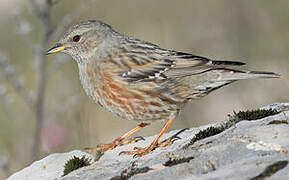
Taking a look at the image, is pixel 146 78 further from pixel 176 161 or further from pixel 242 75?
pixel 176 161

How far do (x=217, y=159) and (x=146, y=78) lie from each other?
2.56 m

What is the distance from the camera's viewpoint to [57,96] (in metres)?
9.45

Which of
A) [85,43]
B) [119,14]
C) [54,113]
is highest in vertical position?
[119,14]

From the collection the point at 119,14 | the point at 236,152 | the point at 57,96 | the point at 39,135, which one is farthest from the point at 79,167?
the point at 119,14

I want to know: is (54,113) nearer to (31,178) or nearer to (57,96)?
(57,96)

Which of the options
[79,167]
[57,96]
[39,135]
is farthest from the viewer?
[57,96]

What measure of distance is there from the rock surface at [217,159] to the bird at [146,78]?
0.69 metres

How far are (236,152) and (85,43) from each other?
11.9 ft

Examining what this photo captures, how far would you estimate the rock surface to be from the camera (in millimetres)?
4117

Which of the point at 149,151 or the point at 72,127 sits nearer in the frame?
the point at 149,151

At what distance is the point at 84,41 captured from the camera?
744 cm

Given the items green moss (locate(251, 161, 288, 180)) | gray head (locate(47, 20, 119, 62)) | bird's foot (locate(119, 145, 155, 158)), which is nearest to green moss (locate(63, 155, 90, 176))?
bird's foot (locate(119, 145, 155, 158))

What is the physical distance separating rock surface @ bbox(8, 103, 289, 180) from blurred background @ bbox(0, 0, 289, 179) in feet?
8.46

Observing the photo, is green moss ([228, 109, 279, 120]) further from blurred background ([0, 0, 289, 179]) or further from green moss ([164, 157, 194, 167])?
blurred background ([0, 0, 289, 179])
